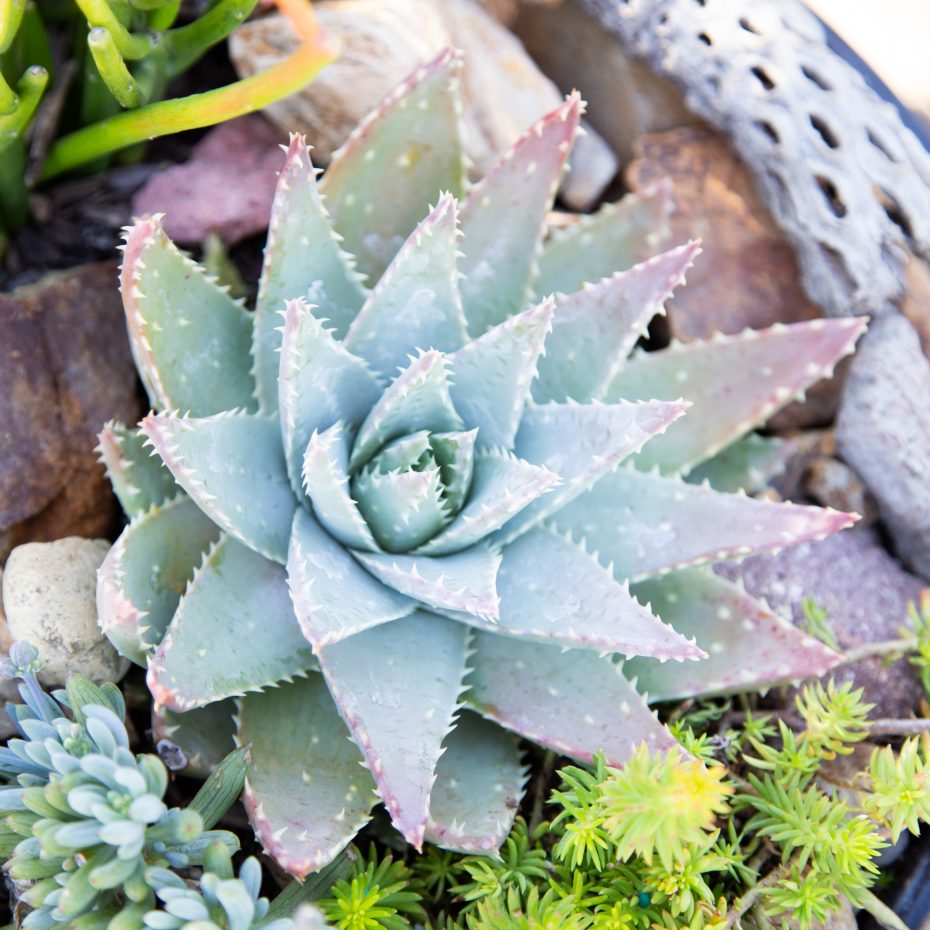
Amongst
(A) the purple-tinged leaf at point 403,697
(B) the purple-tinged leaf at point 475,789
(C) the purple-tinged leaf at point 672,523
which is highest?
(C) the purple-tinged leaf at point 672,523

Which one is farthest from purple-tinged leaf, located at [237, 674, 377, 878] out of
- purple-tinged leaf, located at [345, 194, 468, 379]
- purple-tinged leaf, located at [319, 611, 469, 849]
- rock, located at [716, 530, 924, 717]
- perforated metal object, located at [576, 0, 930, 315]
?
perforated metal object, located at [576, 0, 930, 315]

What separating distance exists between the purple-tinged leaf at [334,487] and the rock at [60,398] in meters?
0.40

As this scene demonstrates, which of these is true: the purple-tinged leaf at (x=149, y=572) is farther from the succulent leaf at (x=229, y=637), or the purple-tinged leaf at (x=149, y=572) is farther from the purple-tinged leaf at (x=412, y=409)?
the purple-tinged leaf at (x=412, y=409)

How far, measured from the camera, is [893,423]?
152cm

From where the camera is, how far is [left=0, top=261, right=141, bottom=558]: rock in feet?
4.18

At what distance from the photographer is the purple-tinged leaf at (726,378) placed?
134cm

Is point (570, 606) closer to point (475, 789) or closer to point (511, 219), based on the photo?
point (475, 789)

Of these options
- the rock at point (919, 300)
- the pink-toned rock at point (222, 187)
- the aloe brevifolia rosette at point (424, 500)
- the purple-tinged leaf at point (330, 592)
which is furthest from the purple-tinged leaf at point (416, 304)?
the rock at point (919, 300)

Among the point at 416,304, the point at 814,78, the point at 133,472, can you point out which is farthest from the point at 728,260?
the point at 133,472

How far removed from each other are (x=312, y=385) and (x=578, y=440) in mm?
351

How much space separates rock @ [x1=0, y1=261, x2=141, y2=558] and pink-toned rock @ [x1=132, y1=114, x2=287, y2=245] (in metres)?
0.15

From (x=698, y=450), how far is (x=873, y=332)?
18.1 inches

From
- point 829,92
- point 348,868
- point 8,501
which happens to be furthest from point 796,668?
point 8,501

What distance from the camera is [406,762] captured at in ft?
3.39
